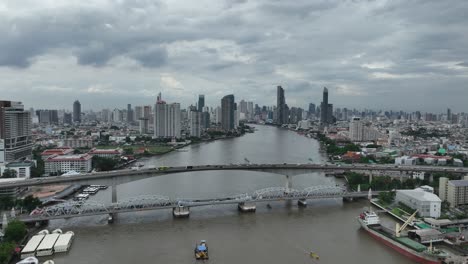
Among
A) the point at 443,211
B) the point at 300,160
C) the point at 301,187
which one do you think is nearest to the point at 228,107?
the point at 300,160

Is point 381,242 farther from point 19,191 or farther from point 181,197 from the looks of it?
point 19,191

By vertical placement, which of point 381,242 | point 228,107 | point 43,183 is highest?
point 228,107

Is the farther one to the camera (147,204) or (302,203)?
(302,203)

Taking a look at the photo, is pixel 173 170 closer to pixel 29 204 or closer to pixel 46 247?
pixel 29 204

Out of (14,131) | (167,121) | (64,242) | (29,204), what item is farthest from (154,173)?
(167,121)

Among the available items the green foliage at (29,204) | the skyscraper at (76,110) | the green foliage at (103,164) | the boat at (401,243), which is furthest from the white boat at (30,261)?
the skyscraper at (76,110)

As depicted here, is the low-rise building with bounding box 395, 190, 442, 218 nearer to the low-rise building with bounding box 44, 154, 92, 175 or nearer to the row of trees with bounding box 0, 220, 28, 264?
the row of trees with bounding box 0, 220, 28, 264
